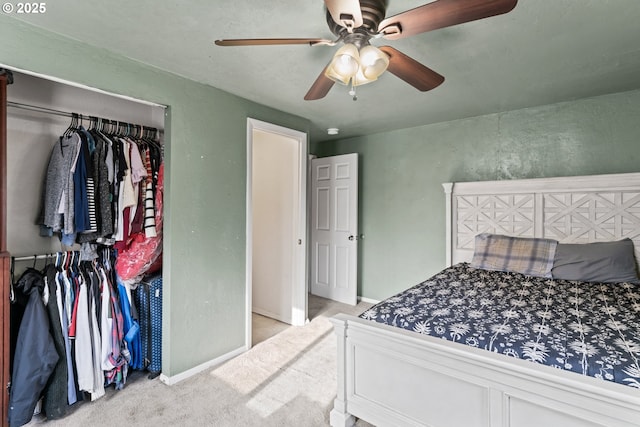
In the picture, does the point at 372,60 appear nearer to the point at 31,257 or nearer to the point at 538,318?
the point at 538,318

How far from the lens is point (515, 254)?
2869 mm

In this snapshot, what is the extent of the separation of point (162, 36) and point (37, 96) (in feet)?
3.49

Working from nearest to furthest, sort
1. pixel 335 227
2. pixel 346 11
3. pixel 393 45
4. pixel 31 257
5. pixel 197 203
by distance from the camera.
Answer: pixel 346 11 < pixel 393 45 < pixel 31 257 < pixel 197 203 < pixel 335 227

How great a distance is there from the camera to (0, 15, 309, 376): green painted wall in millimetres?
2146

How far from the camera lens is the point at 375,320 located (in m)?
1.84

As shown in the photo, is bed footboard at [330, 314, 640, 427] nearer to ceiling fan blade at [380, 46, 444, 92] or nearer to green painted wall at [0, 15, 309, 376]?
green painted wall at [0, 15, 309, 376]

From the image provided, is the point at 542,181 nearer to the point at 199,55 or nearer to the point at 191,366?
the point at 199,55

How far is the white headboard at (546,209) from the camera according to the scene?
2.69 metres

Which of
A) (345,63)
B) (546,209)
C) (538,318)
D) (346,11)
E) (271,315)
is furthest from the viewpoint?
(271,315)

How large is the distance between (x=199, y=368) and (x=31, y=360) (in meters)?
1.05

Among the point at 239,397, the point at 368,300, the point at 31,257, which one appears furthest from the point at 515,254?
the point at 31,257

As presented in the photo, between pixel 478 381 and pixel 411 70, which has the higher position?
pixel 411 70

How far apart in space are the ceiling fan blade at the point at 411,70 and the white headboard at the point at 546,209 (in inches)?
79.7

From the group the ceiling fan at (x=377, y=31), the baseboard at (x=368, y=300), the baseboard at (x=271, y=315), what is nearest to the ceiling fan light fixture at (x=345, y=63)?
the ceiling fan at (x=377, y=31)
